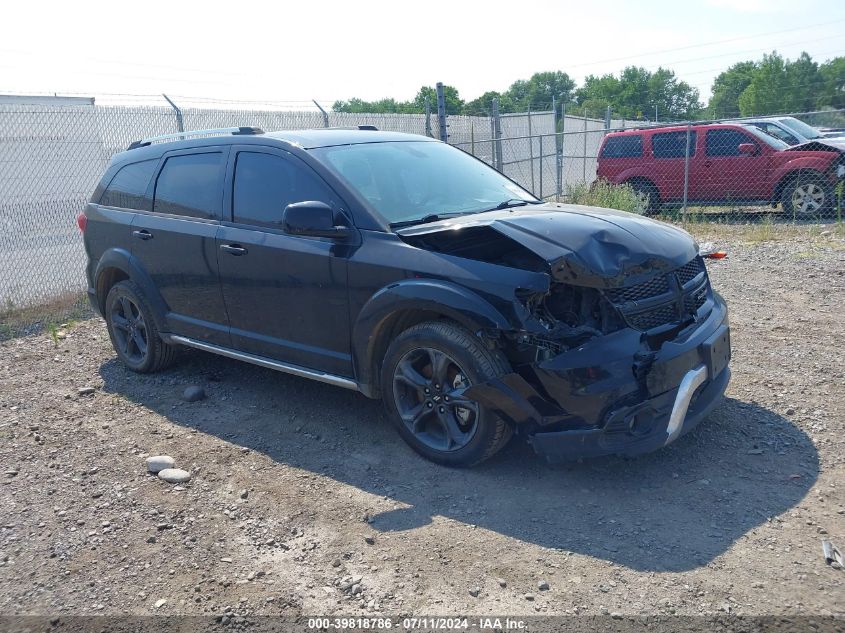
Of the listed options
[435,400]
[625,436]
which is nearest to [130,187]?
[435,400]

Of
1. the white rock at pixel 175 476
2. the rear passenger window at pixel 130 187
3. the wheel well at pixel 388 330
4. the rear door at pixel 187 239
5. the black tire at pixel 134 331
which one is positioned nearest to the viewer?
the wheel well at pixel 388 330

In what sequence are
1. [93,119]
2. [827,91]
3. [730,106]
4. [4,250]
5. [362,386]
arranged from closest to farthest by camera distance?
→ 1. [362,386]
2. [4,250]
3. [93,119]
4. [827,91]
5. [730,106]

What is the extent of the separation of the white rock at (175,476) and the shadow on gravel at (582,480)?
460mm

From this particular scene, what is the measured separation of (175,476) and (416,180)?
2.37 meters

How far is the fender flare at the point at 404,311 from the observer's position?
3879mm

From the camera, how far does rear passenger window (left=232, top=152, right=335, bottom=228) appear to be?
15.6 feet

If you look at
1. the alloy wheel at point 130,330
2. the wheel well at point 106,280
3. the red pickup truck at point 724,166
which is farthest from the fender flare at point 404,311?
the red pickup truck at point 724,166

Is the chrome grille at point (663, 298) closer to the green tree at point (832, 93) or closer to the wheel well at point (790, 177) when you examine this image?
the wheel well at point (790, 177)

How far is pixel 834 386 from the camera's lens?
16.4ft

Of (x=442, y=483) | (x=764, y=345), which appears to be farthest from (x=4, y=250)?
(x=764, y=345)

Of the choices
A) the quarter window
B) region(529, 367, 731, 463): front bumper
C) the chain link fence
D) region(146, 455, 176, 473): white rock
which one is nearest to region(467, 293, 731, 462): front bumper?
region(529, 367, 731, 463): front bumper

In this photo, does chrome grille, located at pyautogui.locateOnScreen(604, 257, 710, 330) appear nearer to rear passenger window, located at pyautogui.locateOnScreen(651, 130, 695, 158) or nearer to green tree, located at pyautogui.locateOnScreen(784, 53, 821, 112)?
rear passenger window, located at pyautogui.locateOnScreen(651, 130, 695, 158)

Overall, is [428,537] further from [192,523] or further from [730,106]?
[730,106]

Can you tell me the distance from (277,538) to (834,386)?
372cm
